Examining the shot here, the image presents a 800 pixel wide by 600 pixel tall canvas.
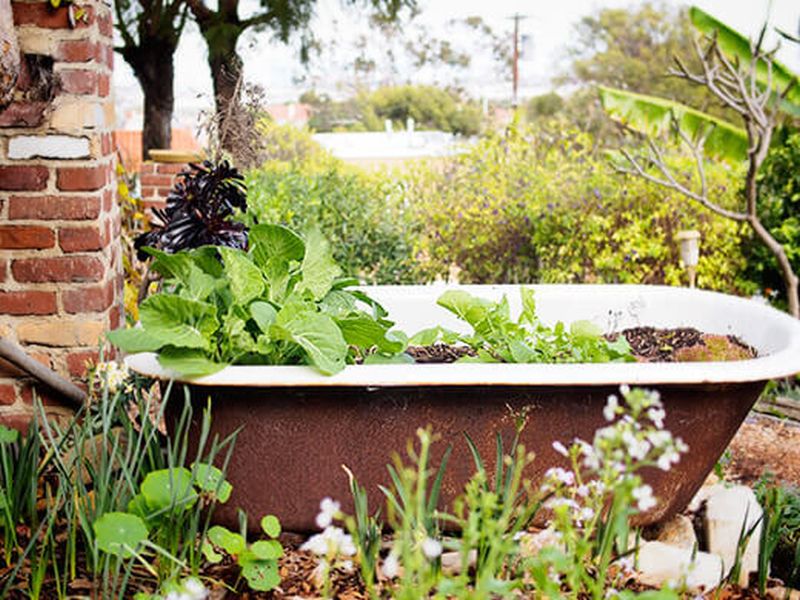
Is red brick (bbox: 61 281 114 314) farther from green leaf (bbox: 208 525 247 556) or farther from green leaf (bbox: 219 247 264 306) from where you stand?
green leaf (bbox: 208 525 247 556)

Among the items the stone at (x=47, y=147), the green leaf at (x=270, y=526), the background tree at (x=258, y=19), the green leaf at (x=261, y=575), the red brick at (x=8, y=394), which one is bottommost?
the green leaf at (x=261, y=575)

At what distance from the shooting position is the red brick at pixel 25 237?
278cm

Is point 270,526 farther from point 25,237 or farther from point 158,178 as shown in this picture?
point 158,178

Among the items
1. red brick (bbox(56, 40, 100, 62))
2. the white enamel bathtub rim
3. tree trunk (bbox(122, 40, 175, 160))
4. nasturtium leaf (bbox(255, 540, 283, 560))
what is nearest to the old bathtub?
the white enamel bathtub rim

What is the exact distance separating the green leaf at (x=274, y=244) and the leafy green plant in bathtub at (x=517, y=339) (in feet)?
1.79

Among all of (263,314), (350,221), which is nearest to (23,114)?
(263,314)

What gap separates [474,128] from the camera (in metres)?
23.6

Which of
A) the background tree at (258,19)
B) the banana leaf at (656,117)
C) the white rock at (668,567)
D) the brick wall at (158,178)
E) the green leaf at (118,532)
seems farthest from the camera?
the background tree at (258,19)

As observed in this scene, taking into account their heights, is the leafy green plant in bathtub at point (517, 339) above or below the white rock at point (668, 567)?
above

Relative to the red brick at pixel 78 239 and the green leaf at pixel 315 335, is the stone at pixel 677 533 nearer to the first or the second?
the green leaf at pixel 315 335

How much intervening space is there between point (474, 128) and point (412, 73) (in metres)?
2.54

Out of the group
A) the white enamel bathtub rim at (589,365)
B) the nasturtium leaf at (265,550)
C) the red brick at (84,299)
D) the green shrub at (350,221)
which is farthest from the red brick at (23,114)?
the green shrub at (350,221)

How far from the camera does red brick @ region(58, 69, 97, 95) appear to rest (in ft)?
9.07

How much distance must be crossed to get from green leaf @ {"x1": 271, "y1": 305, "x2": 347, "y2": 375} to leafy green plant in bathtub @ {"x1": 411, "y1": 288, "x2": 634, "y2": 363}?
539 mm
